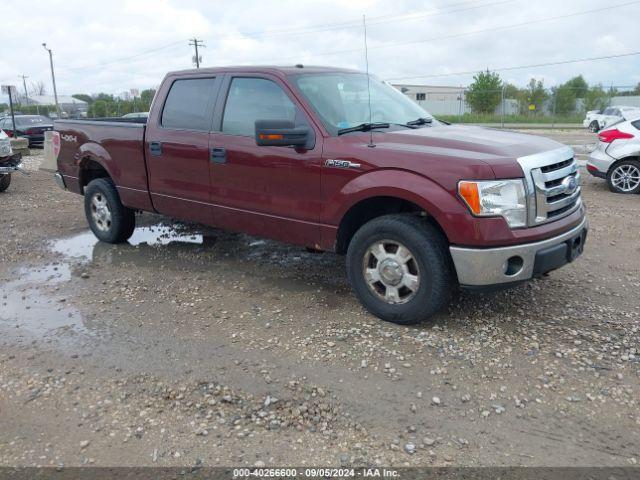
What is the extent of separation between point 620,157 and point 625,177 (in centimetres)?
35

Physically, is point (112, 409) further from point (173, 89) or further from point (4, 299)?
point (173, 89)

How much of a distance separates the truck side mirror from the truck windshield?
29 centimetres

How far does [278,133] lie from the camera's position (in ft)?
13.8

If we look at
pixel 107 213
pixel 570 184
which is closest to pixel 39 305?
pixel 107 213

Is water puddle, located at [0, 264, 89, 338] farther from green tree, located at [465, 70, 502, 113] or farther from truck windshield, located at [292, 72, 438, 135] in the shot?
green tree, located at [465, 70, 502, 113]

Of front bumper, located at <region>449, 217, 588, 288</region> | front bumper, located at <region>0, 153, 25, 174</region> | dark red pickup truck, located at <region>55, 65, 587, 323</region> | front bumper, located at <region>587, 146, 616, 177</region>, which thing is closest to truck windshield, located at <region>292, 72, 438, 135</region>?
dark red pickup truck, located at <region>55, 65, 587, 323</region>

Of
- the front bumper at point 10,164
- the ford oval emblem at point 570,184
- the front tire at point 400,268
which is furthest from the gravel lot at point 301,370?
the front bumper at point 10,164

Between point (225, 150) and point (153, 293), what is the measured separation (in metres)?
1.44

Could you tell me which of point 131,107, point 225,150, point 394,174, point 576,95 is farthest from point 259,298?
point 131,107

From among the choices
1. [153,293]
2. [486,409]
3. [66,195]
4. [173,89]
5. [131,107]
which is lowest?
[486,409]

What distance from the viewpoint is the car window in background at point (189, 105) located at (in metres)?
5.32

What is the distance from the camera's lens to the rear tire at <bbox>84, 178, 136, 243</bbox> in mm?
6484

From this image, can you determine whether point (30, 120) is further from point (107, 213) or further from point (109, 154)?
point (109, 154)

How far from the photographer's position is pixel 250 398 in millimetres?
3328
